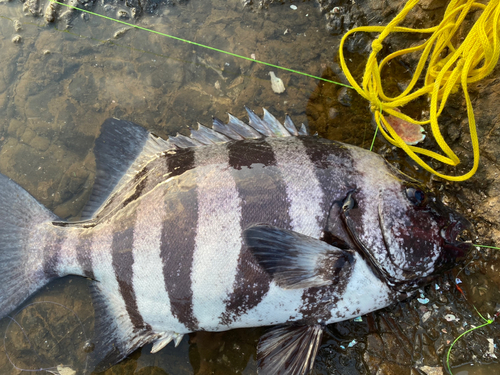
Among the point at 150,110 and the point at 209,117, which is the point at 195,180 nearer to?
the point at 209,117

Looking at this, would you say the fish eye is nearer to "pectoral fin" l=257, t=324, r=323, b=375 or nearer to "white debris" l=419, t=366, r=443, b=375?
"pectoral fin" l=257, t=324, r=323, b=375

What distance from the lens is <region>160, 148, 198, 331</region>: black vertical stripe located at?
1686mm

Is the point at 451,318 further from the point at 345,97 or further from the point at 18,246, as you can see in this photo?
the point at 18,246

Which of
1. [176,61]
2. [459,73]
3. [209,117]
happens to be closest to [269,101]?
[209,117]

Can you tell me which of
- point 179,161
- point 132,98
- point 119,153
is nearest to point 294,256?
point 179,161

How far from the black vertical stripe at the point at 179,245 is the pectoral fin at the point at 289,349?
0.50 m

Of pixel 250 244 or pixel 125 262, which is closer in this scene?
pixel 250 244

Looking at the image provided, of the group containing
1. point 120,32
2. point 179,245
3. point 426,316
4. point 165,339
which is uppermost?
point 120,32

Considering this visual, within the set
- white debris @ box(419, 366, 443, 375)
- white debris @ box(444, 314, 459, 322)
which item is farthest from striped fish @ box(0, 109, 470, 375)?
white debris @ box(419, 366, 443, 375)

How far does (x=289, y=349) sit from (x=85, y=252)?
1.26 metres

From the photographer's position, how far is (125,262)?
179 cm

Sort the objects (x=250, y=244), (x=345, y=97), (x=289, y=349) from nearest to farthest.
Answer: (x=250, y=244) → (x=289, y=349) → (x=345, y=97)

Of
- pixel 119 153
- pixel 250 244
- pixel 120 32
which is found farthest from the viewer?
pixel 120 32

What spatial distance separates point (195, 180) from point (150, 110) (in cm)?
90
